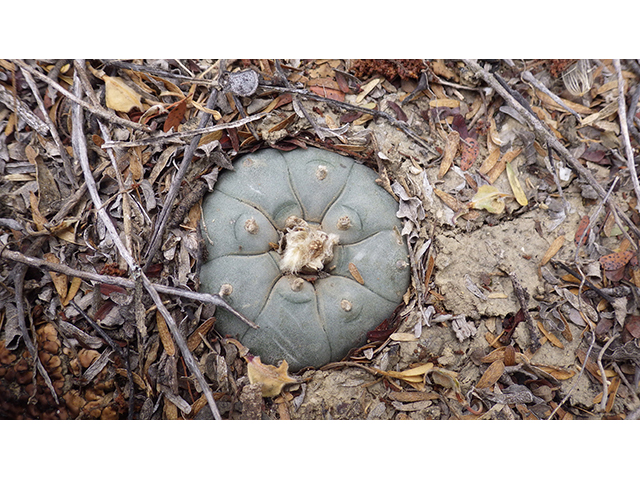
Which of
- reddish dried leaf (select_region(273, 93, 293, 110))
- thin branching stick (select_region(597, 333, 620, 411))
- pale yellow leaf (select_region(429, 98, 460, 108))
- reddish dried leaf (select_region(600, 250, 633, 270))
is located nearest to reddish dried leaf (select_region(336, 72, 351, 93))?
reddish dried leaf (select_region(273, 93, 293, 110))

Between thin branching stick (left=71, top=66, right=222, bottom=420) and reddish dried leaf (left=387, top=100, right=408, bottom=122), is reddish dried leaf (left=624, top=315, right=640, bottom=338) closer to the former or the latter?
reddish dried leaf (left=387, top=100, right=408, bottom=122)

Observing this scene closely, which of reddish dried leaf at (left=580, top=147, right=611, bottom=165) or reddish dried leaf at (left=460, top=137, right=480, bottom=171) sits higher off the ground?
reddish dried leaf at (left=460, top=137, right=480, bottom=171)

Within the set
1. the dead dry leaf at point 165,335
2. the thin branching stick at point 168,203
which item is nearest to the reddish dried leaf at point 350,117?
the thin branching stick at point 168,203

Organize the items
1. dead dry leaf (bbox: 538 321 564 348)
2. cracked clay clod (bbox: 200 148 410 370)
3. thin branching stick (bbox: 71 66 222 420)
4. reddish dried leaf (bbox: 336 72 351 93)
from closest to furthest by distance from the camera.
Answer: thin branching stick (bbox: 71 66 222 420) → cracked clay clod (bbox: 200 148 410 370) → dead dry leaf (bbox: 538 321 564 348) → reddish dried leaf (bbox: 336 72 351 93)

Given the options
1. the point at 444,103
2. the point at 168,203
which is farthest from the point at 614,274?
the point at 168,203

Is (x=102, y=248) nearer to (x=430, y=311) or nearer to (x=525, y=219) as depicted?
(x=430, y=311)

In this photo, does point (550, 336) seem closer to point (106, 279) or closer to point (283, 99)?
point (283, 99)

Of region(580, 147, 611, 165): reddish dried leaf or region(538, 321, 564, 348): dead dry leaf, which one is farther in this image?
region(580, 147, 611, 165): reddish dried leaf
